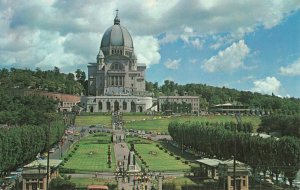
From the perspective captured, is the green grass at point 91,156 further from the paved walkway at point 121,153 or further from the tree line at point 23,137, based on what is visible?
the tree line at point 23,137

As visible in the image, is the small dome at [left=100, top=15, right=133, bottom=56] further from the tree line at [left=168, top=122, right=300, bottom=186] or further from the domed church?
the tree line at [left=168, top=122, right=300, bottom=186]

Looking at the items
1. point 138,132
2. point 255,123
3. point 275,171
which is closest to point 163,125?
point 138,132

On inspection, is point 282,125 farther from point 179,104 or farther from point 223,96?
point 223,96

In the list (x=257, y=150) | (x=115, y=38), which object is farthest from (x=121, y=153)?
(x=115, y=38)

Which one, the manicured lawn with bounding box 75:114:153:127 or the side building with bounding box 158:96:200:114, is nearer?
the manicured lawn with bounding box 75:114:153:127

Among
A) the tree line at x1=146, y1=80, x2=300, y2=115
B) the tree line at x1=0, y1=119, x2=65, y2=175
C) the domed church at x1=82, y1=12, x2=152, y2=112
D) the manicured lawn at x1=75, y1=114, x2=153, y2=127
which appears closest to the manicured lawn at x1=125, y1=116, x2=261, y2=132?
the manicured lawn at x1=75, y1=114, x2=153, y2=127

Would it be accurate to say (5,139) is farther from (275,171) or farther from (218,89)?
(218,89)
